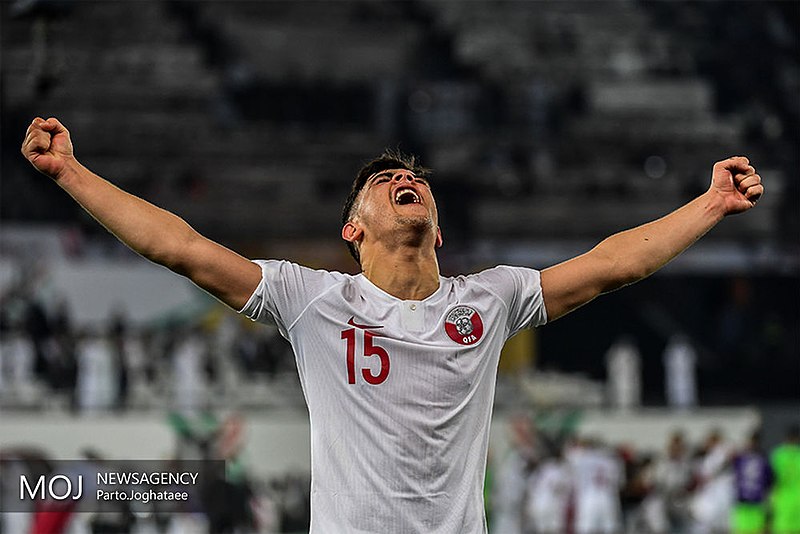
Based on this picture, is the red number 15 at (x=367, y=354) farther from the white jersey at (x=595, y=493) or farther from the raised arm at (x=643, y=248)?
the white jersey at (x=595, y=493)

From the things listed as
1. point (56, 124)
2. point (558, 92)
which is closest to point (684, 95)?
point (558, 92)

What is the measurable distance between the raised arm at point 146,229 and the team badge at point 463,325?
0.47m

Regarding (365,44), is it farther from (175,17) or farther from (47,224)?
(47,224)

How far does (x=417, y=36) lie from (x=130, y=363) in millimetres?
10434

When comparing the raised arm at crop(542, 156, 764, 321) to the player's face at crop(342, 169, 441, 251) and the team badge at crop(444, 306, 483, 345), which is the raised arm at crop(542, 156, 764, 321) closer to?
the team badge at crop(444, 306, 483, 345)

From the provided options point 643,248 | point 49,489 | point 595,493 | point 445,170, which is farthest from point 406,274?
point 445,170

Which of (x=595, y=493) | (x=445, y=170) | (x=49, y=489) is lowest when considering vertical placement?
(x=49, y=489)

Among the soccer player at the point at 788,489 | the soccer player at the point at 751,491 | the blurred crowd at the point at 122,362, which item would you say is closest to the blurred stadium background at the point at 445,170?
the blurred crowd at the point at 122,362

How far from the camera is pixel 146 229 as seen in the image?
10.8ft

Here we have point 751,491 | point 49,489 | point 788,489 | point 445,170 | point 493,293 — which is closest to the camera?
point 493,293

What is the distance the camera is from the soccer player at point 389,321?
3.19 m

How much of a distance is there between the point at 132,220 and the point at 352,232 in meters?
0.57

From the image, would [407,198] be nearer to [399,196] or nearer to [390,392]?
[399,196]

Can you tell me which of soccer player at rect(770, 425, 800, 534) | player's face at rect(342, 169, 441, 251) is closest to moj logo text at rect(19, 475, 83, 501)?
soccer player at rect(770, 425, 800, 534)
